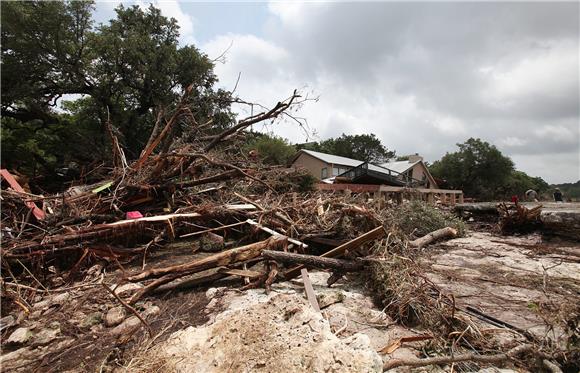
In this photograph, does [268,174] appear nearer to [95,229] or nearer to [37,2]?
[95,229]

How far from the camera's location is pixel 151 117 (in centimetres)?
1591

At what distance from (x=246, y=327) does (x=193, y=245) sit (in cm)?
378

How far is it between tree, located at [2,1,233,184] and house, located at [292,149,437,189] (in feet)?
29.8

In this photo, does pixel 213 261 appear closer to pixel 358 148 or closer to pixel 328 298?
pixel 328 298

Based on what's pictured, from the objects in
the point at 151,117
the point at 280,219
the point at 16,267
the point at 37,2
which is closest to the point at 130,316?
the point at 16,267

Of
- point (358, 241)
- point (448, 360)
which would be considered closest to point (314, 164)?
point (358, 241)

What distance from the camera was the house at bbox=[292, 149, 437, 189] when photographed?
2442 cm

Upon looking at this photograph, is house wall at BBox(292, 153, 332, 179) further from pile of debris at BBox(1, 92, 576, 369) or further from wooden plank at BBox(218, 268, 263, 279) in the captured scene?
wooden plank at BBox(218, 268, 263, 279)

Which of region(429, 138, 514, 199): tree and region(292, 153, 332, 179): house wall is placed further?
region(429, 138, 514, 199): tree

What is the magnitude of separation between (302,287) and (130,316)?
2.03 meters

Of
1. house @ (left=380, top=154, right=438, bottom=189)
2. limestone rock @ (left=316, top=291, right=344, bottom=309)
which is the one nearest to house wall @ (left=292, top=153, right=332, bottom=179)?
house @ (left=380, top=154, right=438, bottom=189)

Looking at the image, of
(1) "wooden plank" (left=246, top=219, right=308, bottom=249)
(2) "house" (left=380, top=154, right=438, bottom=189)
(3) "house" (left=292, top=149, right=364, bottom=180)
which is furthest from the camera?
(2) "house" (left=380, top=154, right=438, bottom=189)

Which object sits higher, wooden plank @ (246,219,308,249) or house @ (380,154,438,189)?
house @ (380,154,438,189)

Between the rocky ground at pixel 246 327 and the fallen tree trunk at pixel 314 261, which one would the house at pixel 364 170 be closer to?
the fallen tree trunk at pixel 314 261
